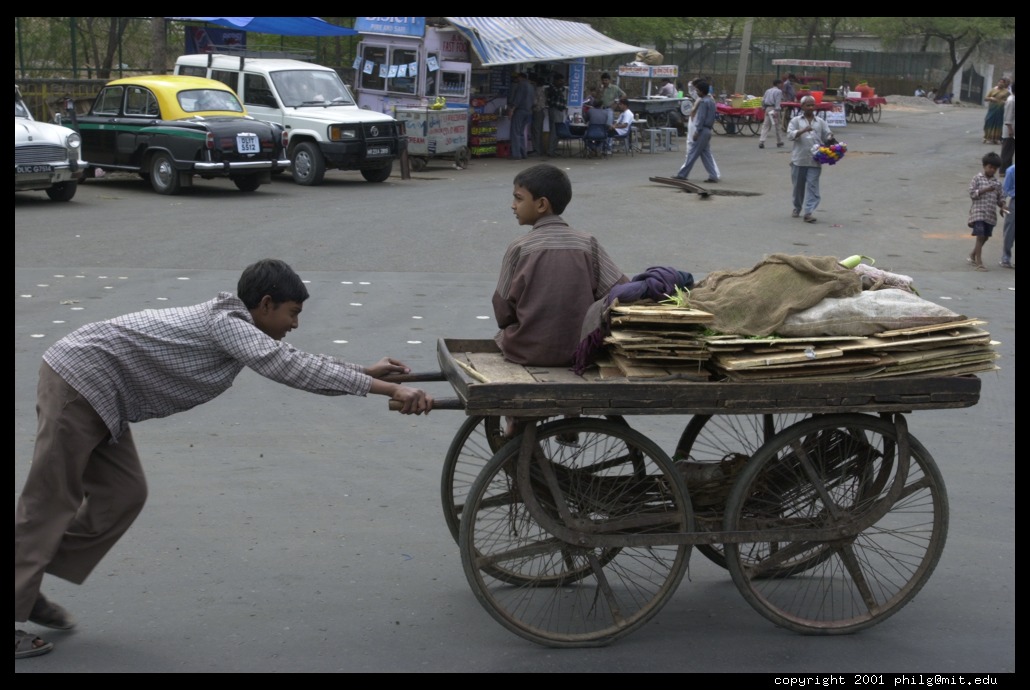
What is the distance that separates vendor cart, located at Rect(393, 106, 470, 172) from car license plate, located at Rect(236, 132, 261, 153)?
4.50 metres

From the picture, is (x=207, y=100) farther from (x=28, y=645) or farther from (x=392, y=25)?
(x=28, y=645)

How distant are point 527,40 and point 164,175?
9632 mm

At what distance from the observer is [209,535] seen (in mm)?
5051

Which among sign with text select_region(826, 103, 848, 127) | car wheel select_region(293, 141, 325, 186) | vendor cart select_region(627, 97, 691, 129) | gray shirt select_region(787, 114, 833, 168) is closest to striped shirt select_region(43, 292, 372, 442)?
gray shirt select_region(787, 114, 833, 168)

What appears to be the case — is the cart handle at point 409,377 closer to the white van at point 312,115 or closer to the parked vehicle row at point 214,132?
the parked vehicle row at point 214,132

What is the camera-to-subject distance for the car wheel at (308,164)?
18.6m

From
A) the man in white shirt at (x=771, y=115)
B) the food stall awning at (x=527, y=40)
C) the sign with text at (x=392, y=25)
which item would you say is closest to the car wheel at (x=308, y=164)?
the sign with text at (x=392, y=25)

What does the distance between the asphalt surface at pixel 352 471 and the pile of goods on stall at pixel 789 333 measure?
3.40ft

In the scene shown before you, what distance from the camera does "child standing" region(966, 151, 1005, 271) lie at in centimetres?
1259

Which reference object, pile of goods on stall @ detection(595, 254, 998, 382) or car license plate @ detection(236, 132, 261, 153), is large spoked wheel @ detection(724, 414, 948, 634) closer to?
pile of goods on stall @ detection(595, 254, 998, 382)

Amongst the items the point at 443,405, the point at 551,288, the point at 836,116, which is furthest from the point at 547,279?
the point at 836,116

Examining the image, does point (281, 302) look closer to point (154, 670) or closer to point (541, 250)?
point (541, 250)

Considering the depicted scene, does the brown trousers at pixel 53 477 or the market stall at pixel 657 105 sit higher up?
the market stall at pixel 657 105
